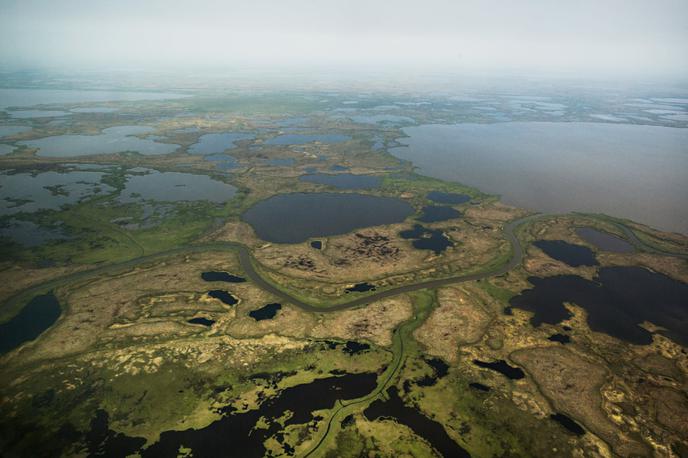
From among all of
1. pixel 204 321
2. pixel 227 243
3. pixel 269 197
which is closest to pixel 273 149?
pixel 269 197

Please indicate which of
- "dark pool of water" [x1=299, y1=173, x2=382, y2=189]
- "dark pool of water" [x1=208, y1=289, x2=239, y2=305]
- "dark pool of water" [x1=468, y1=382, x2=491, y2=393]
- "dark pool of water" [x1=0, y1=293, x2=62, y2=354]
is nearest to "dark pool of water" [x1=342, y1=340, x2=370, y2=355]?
"dark pool of water" [x1=468, y1=382, x2=491, y2=393]

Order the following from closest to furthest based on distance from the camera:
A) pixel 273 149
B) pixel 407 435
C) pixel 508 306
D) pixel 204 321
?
pixel 407 435 → pixel 204 321 → pixel 508 306 → pixel 273 149

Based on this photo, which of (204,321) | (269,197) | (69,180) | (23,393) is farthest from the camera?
(69,180)

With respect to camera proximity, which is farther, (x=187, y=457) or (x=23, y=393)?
(x=23, y=393)

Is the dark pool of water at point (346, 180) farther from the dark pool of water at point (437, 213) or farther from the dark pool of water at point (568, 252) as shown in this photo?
the dark pool of water at point (568, 252)

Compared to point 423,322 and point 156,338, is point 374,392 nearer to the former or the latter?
point 423,322
